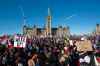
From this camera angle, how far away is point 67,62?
19656 mm

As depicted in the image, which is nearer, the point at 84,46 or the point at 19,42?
the point at 84,46

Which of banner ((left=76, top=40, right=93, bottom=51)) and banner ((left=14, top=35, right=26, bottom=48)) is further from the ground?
banner ((left=14, top=35, right=26, bottom=48))

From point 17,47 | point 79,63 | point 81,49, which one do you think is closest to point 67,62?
point 79,63

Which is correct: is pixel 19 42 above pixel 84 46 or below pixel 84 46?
above

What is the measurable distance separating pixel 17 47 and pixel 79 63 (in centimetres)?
582

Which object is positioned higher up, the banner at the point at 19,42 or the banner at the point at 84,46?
the banner at the point at 19,42

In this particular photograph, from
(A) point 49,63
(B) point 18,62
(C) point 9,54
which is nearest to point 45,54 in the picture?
(A) point 49,63

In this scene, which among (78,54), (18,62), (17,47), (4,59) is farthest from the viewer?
(17,47)

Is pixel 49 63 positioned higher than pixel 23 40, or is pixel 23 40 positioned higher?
pixel 23 40

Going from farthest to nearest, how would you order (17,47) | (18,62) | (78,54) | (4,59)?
1. (17,47)
2. (78,54)
3. (4,59)
4. (18,62)

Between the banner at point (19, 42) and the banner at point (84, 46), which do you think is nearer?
the banner at point (84, 46)

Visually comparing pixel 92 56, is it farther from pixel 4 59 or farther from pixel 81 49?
pixel 4 59

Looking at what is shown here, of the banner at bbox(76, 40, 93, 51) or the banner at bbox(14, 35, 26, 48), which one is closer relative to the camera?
the banner at bbox(76, 40, 93, 51)

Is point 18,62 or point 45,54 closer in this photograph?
point 18,62
